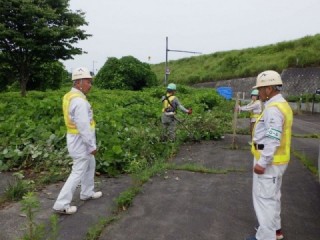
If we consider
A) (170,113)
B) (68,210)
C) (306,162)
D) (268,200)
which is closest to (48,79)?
(170,113)

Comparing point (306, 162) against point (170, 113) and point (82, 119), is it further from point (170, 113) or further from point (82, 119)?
point (82, 119)

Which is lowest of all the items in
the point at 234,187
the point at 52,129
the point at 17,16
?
the point at 234,187

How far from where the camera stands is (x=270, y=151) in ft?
12.9

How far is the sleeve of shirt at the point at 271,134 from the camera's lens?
3.92 meters

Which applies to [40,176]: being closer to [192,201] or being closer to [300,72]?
[192,201]

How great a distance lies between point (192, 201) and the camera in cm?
571

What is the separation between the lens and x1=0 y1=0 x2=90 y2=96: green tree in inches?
633

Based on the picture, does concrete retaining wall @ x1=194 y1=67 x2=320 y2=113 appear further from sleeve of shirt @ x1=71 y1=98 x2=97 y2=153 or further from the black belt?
the black belt

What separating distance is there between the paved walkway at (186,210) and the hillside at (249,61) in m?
32.2

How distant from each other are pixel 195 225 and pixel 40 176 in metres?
3.37

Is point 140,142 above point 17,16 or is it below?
below

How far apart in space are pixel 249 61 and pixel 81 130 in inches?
1612

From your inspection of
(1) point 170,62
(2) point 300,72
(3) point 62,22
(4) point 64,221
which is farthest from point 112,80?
(1) point 170,62

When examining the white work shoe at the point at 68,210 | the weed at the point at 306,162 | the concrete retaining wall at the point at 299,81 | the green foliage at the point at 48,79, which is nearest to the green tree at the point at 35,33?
the green foliage at the point at 48,79
